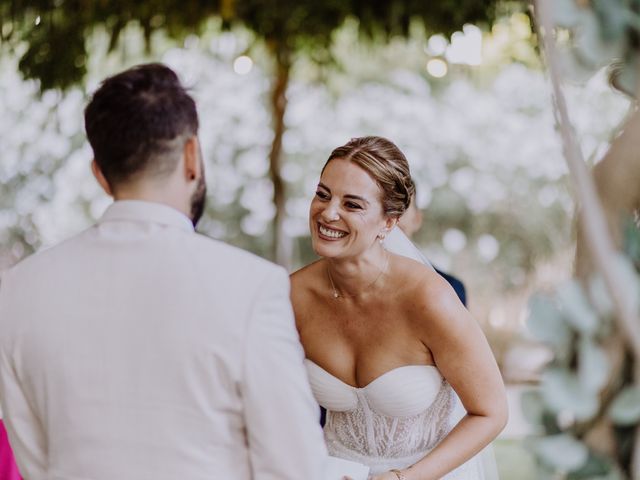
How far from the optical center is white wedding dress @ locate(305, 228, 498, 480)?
2889 mm

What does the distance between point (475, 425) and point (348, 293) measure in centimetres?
62

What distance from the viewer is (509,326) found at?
52.0 ft

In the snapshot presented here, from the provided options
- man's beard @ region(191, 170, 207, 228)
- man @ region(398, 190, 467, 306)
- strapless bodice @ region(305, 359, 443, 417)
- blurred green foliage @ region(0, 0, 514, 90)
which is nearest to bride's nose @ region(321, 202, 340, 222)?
strapless bodice @ region(305, 359, 443, 417)

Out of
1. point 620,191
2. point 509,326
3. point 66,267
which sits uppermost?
point 620,191

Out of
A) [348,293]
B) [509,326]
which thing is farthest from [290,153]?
[348,293]

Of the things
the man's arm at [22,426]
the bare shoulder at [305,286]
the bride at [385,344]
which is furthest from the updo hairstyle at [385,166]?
the man's arm at [22,426]

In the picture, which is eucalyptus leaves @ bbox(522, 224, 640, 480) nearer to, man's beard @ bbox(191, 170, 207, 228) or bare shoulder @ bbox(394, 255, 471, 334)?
man's beard @ bbox(191, 170, 207, 228)

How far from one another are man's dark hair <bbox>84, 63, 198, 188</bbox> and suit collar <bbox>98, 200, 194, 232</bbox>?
0.17ft

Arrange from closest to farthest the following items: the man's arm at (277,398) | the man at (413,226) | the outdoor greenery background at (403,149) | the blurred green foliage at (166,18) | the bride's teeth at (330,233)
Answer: the man's arm at (277,398) < the bride's teeth at (330,233) < the man at (413,226) < the blurred green foliage at (166,18) < the outdoor greenery background at (403,149)

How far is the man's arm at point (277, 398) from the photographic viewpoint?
1660 millimetres

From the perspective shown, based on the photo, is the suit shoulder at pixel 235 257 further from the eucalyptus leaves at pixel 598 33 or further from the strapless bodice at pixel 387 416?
the strapless bodice at pixel 387 416

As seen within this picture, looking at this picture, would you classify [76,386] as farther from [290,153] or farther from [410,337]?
[290,153]

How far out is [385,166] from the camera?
2.90m

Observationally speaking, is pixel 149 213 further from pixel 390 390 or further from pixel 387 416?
pixel 387 416
